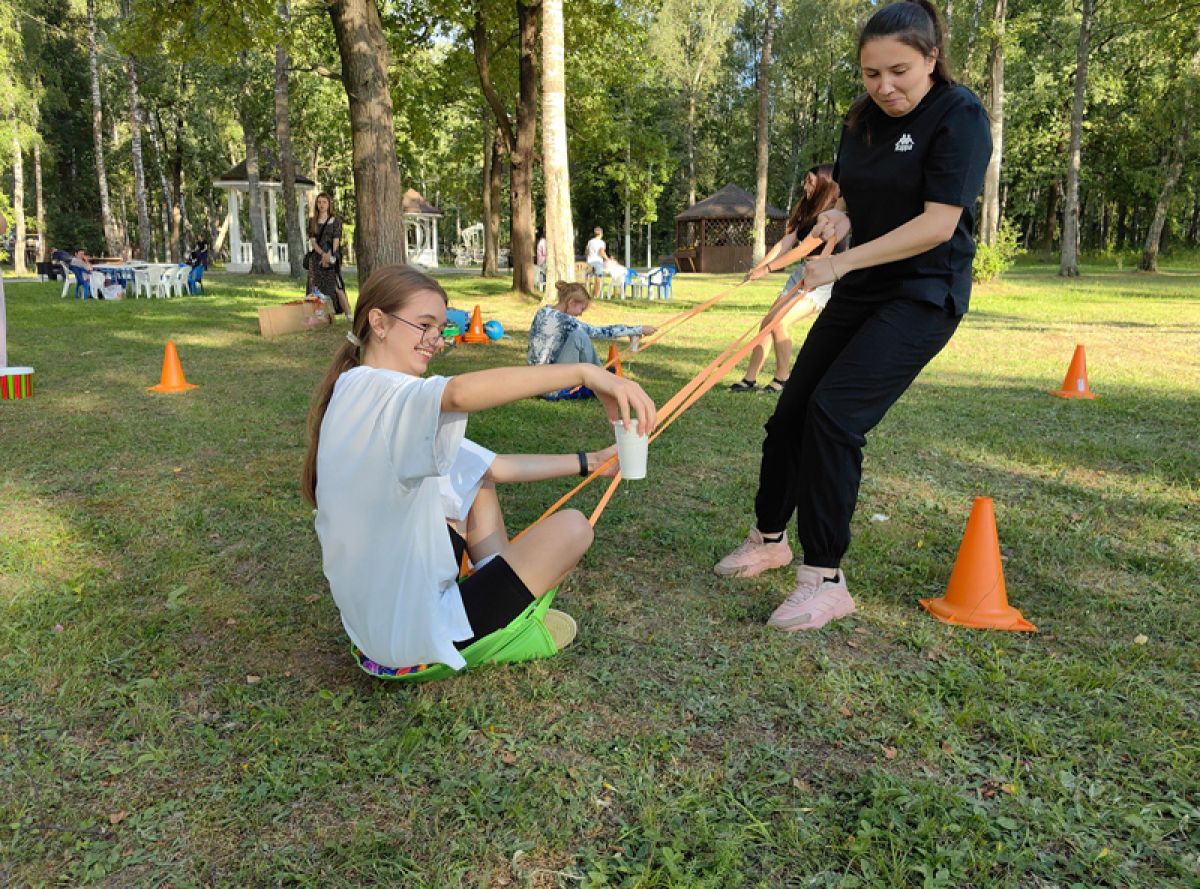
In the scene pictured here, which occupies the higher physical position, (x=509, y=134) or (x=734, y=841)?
(x=509, y=134)

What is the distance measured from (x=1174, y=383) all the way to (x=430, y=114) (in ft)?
65.3

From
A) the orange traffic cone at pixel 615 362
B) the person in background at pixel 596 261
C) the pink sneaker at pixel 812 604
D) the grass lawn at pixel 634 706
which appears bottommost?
the grass lawn at pixel 634 706

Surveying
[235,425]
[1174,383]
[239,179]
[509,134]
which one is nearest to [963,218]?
[235,425]

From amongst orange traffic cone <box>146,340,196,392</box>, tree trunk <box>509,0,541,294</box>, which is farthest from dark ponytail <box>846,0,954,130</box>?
tree trunk <box>509,0,541,294</box>

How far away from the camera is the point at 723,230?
41875 mm

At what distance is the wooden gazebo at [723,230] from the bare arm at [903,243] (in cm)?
3939

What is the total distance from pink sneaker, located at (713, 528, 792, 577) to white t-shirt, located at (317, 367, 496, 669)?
4.98 feet

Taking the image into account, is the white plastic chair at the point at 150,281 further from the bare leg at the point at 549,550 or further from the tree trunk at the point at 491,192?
the bare leg at the point at 549,550

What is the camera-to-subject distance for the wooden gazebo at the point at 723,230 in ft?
135

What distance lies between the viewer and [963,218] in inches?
121

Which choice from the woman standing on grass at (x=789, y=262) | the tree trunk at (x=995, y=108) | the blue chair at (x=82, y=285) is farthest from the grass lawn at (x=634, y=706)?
the tree trunk at (x=995, y=108)

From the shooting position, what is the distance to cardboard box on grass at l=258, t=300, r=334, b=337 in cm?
1202

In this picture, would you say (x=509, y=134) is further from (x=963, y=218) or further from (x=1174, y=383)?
(x=963, y=218)

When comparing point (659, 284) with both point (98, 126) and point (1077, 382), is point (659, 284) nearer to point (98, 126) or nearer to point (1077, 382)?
point (1077, 382)
